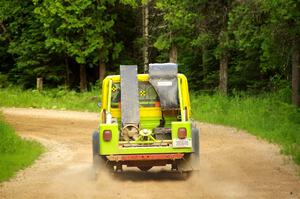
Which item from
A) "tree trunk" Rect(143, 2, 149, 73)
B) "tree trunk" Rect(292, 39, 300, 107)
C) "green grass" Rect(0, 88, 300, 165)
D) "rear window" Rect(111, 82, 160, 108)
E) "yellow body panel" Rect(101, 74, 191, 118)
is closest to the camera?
"yellow body panel" Rect(101, 74, 191, 118)

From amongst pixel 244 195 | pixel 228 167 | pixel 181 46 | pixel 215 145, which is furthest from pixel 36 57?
pixel 244 195

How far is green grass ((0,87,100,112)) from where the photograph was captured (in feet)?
116

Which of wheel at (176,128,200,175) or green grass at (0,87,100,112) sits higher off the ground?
wheel at (176,128,200,175)

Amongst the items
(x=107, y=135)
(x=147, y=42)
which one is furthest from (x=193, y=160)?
(x=147, y=42)

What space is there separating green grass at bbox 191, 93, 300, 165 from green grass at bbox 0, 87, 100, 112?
17.0 ft

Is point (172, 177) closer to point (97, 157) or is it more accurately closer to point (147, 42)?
point (97, 157)

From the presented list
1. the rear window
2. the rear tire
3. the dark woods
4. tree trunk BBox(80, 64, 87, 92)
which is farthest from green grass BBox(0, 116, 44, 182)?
tree trunk BBox(80, 64, 87, 92)

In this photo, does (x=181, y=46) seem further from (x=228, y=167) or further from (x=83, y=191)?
(x=83, y=191)

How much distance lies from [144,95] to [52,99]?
77.6ft

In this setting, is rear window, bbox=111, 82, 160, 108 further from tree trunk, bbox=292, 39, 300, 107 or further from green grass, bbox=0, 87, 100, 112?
green grass, bbox=0, 87, 100, 112

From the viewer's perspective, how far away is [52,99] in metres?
38.5

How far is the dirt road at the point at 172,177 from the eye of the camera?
495 inches

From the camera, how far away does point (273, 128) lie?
77.4 feet

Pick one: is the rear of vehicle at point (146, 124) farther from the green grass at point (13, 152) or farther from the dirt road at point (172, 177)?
the green grass at point (13, 152)
